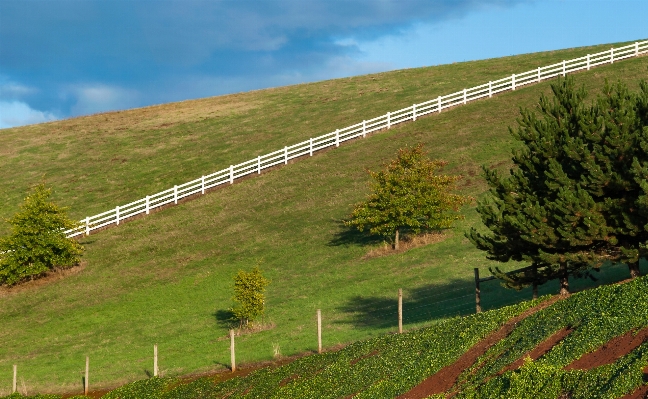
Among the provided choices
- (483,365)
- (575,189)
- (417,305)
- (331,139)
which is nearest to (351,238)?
(417,305)

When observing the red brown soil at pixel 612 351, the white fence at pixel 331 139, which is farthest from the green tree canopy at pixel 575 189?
the white fence at pixel 331 139

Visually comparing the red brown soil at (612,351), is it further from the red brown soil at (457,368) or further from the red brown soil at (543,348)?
the red brown soil at (457,368)

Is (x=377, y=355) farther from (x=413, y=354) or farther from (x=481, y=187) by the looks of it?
(x=481, y=187)

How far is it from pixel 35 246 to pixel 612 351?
3870 centimetres

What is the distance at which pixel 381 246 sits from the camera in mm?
42219

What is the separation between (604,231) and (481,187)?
2587 centimetres

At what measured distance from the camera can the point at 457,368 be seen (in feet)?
60.3

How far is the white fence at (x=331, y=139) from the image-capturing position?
5441 centimetres

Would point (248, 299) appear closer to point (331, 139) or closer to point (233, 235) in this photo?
point (233, 235)

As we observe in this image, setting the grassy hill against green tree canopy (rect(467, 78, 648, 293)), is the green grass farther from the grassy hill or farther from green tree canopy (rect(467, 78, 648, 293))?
the grassy hill

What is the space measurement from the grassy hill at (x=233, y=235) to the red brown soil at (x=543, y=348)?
10.3m

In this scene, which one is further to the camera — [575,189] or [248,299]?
[248,299]

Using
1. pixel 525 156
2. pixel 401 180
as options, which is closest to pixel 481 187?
pixel 401 180

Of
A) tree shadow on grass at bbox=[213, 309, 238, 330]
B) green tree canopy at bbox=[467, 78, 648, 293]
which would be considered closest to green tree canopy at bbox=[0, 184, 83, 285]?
tree shadow on grass at bbox=[213, 309, 238, 330]
